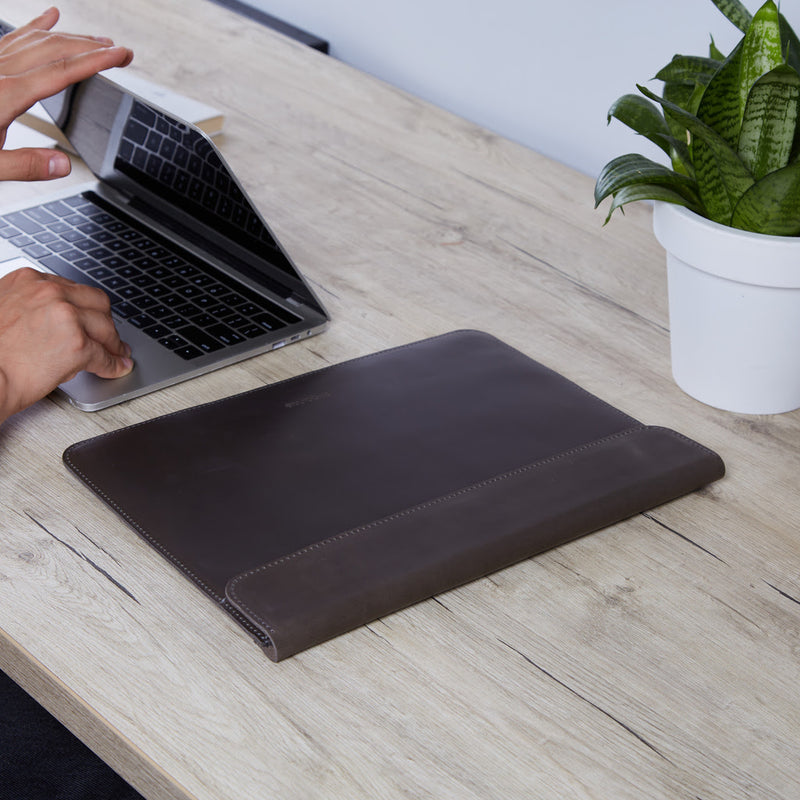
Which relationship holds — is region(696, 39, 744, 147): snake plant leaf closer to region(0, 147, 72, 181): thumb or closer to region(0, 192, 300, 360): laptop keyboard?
region(0, 192, 300, 360): laptop keyboard

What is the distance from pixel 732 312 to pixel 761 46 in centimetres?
21

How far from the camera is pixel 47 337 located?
0.88 metres

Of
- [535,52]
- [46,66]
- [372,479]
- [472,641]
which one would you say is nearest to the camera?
[472,641]

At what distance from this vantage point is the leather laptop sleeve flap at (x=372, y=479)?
2.38ft

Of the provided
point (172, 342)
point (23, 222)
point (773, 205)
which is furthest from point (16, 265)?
point (773, 205)

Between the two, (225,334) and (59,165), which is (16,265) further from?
(225,334)

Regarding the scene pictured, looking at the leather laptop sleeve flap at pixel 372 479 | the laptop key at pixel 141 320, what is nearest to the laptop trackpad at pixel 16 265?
the laptop key at pixel 141 320

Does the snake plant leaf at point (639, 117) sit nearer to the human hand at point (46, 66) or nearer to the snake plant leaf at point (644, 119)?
the snake plant leaf at point (644, 119)

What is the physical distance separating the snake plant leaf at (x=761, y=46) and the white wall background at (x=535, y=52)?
0.37m

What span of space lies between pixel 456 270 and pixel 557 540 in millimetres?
443

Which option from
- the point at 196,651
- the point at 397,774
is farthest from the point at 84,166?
the point at 397,774

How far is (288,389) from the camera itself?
93 centimetres

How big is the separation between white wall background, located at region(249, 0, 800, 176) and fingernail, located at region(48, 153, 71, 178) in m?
0.73

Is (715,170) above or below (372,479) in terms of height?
above
